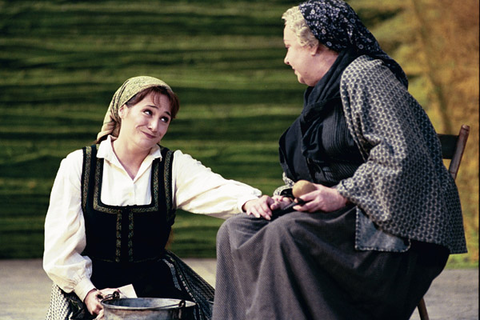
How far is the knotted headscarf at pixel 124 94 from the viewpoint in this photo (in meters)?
3.47

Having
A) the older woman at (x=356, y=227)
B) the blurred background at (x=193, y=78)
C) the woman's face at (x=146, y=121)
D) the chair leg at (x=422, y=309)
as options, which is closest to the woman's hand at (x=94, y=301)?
the older woman at (x=356, y=227)

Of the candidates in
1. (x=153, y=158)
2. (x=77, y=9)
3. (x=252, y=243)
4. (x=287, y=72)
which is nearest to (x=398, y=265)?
(x=252, y=243)

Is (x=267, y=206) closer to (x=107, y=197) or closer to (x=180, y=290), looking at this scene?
(x=180, y=290)

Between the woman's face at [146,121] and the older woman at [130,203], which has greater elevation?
the woman's face at [146,121]

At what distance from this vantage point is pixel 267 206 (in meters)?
3.01

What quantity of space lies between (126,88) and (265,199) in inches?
39.1

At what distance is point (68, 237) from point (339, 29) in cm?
157

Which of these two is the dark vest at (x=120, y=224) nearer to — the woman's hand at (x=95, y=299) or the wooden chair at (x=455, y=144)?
the woman's hand at (x=95, y=299)

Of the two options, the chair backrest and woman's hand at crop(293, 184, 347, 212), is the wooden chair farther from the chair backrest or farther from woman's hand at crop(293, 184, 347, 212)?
woman's hand at crop(293, 184, 347, 212)

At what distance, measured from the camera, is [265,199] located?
304 cm

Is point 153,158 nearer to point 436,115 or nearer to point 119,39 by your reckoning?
point 119,39

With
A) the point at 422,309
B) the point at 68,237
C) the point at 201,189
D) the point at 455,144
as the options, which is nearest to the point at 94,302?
the point at 68,237

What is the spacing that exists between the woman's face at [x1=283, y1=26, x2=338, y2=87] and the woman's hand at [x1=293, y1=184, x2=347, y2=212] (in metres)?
0.59

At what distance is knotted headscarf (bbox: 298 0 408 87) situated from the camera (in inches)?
119
